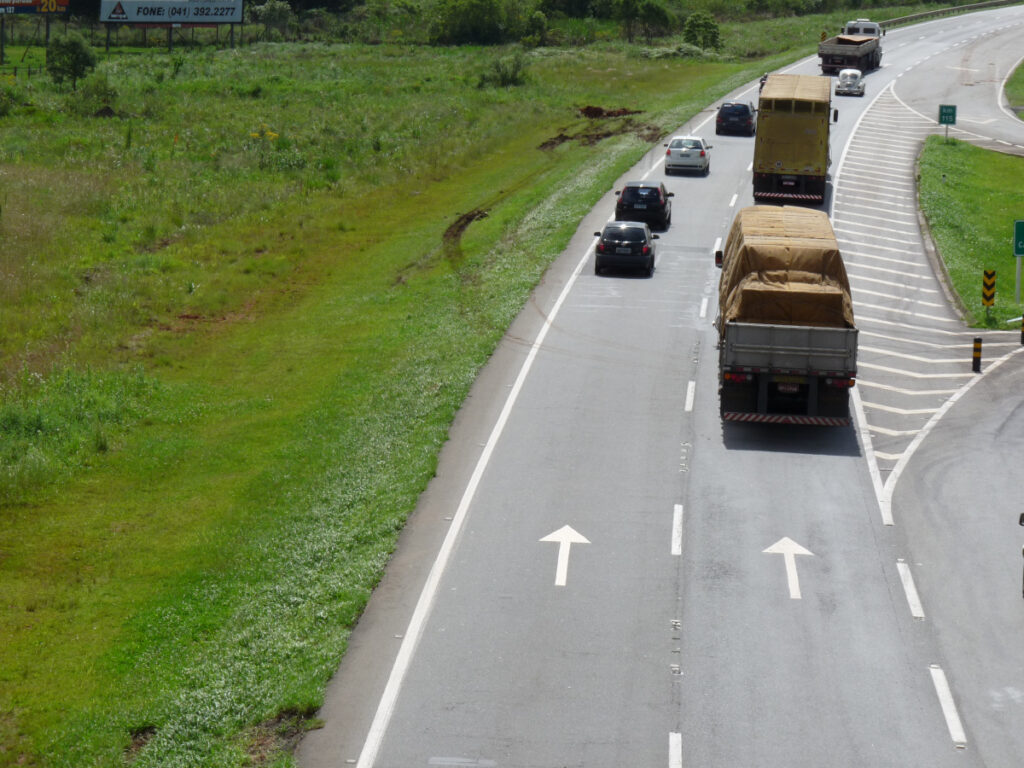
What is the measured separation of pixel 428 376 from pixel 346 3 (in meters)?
103

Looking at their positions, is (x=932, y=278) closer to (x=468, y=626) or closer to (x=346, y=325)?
(x=346, y=325)

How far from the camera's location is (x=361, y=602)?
19594 mm

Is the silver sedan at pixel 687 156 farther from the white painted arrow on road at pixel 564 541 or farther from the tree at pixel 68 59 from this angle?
the tree at pixel 68 59

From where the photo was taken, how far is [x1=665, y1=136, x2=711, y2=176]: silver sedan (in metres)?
53.6

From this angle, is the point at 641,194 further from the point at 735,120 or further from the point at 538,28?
the point at 538,28

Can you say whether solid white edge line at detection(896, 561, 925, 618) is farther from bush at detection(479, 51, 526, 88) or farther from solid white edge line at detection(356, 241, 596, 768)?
bush at detection(479, 51, 526, 88)

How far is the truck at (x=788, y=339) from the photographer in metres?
26.3

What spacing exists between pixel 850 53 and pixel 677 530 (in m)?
63.0

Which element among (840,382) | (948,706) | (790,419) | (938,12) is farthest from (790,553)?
(938,12)

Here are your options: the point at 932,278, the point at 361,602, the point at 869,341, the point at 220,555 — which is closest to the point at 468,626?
the point at 361,602

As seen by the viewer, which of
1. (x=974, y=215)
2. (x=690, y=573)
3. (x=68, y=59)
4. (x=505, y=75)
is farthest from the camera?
(x=68, y=59)

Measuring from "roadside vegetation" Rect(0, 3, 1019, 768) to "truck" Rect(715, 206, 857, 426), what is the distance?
675 centimetres

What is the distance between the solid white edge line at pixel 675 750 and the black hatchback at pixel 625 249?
81.4 ft

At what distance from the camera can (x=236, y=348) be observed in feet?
118
